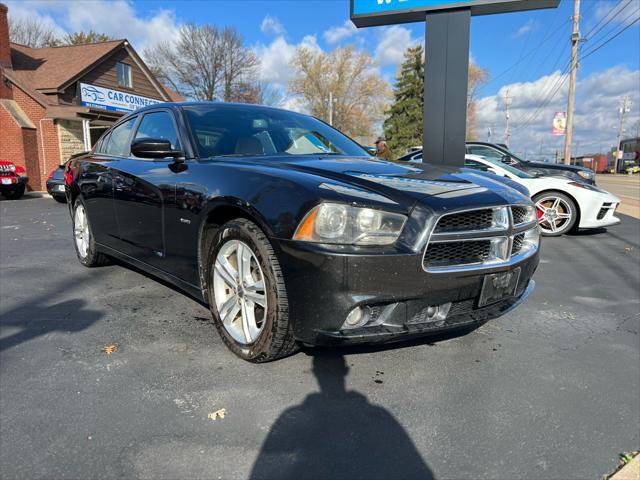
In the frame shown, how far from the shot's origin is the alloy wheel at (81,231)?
15.8ft

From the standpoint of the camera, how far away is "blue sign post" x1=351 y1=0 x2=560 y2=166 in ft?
22.0

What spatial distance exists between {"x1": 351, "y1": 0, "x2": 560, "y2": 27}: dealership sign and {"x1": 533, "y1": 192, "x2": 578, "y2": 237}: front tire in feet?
9.30

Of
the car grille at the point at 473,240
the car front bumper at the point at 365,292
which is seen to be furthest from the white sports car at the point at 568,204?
the car front bumper at the point at 365,292

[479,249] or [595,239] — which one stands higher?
[479,249]

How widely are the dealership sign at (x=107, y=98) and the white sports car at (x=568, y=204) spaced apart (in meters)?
17.0

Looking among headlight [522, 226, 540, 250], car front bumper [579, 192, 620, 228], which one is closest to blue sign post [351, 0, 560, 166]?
car front bumper [579, 192, 620, 228]

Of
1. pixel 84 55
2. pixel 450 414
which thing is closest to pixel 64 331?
pixel 450 414

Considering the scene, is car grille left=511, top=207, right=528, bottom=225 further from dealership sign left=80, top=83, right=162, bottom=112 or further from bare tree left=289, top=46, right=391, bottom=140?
bare tree left=289, top=46, right=391, bottom=140

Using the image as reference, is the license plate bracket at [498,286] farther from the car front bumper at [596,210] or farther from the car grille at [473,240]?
the car front bumper at [596,210]

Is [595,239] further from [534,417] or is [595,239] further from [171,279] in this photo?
[171,279]

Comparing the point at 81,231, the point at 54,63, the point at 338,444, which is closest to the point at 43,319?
the point at 81,231

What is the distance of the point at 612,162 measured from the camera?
84250 mm

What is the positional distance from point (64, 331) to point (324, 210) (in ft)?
7.28

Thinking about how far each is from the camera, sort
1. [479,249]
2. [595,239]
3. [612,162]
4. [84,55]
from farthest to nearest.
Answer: [612,162]
[84,55]
[595,239]
[479,249]
